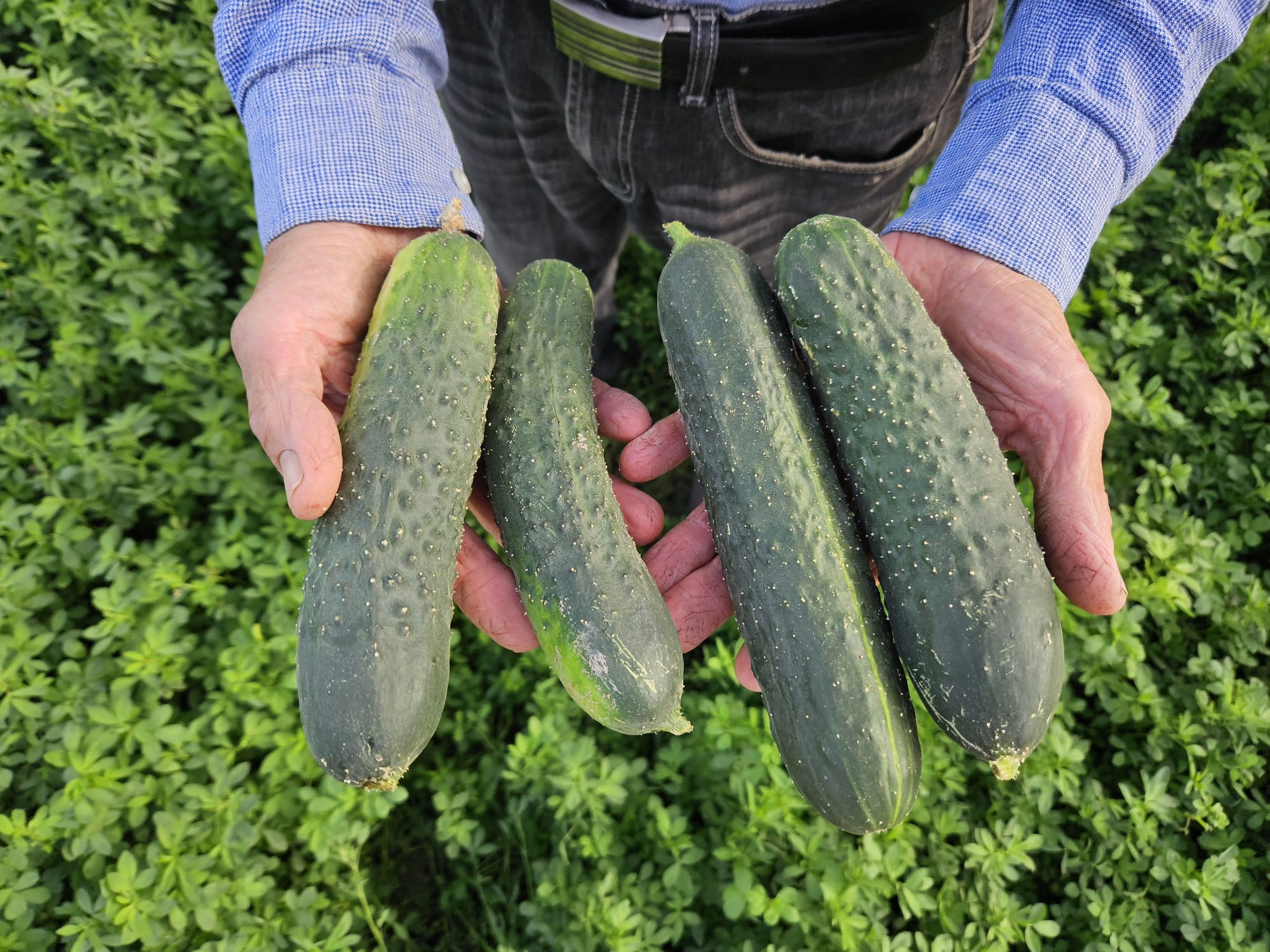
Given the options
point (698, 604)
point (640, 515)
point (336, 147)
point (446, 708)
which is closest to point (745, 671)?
point (698, 604)

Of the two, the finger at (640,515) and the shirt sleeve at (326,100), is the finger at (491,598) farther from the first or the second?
the shirt sleeve at (326,100)

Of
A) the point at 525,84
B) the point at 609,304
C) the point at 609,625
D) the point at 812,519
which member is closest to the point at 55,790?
the point at 609,625

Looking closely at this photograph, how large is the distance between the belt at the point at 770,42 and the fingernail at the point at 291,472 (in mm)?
1595

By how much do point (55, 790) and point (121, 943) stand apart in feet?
2.36

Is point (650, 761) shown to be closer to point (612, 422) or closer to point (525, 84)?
point (612, 422)

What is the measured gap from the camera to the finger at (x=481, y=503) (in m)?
2.67

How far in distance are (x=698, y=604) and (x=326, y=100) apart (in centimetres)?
207

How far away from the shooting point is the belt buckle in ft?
7.88

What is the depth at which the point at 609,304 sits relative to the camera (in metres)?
4.59

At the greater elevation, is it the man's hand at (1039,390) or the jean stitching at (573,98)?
the jean stitching at (573,98)

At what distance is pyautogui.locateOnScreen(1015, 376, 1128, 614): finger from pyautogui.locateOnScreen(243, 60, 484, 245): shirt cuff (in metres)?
2.07

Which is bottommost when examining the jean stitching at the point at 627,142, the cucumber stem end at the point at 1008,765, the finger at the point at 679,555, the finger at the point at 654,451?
the finger at the point at 679,555

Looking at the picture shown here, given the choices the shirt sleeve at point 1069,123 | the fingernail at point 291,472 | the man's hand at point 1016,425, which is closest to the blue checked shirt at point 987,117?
the shirt sleeve at point 1069,123

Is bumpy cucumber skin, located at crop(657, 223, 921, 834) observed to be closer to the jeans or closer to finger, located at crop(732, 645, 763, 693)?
finger, located at crop(732, 645, 763, 693)
